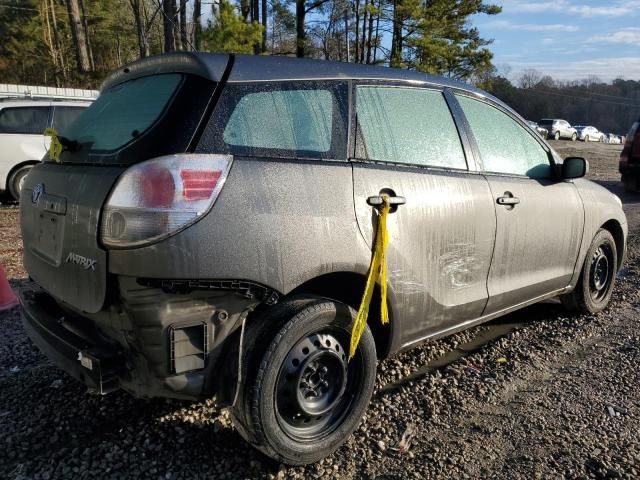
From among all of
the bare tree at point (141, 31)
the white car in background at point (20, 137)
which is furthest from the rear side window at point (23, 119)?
the bare tree at point (141, 31)

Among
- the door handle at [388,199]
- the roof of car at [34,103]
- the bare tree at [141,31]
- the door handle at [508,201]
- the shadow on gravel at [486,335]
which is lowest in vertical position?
the shadow on gravel at [486,335]

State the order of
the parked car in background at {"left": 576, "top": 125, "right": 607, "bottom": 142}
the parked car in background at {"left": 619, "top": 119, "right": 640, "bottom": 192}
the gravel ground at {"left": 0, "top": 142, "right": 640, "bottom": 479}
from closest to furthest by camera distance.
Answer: the gravel ground at {"left": 0, "top": 142, "right": 640, "bottom": 479} → the parked car in background at {"left": 619, "top": 119, "right": 640, "bottom": 192} → the parked car in background at {"left": 576, "top": 125, "right": 607, "bottom": 142}

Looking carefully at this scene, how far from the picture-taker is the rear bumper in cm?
216

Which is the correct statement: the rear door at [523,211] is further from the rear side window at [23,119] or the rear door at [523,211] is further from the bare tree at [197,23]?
the bare tree at [197,23]

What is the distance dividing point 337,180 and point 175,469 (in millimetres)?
1524

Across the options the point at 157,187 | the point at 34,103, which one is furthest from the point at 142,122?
the point at 34,103

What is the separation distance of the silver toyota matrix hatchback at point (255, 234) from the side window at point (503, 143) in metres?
0.21

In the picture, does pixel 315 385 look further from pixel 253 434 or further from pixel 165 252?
pixel 165 252

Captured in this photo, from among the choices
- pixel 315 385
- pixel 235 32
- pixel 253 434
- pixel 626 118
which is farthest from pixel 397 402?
pixel 626 118

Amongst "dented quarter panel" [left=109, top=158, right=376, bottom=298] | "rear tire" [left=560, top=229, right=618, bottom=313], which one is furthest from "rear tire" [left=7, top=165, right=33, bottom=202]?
"rear tire" [left=560, top=229, right=618, bottom=313]

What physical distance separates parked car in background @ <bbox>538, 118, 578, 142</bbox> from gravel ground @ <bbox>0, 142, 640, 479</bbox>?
4456cm

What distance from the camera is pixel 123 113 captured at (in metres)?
2.59

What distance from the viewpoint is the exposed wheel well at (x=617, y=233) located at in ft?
15.7

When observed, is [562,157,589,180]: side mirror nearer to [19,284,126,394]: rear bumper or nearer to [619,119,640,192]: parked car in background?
[19,284,126,394]: rear bumper
